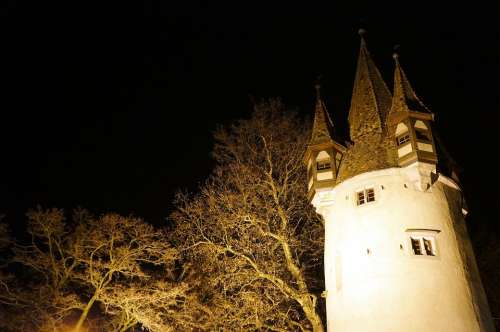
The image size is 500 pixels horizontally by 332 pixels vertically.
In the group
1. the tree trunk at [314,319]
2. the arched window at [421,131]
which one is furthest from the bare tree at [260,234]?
the arched window at [421,131]

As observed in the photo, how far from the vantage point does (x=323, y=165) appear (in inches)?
908

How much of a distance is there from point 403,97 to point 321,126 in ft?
14.0

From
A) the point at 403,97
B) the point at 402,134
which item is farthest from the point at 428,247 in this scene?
the point at 403,97

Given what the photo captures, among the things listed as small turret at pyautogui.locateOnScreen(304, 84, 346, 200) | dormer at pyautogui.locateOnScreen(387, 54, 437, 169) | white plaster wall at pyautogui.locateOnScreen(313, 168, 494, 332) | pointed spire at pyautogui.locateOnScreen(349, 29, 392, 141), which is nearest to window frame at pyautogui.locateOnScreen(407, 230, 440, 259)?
white plaster wall at pyautogui.locateOnScreen(313, 168, 494, 332)

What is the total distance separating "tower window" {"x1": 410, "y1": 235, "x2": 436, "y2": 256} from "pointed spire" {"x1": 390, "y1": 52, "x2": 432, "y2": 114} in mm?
5832

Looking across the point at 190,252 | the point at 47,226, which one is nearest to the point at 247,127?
the point at 190,252

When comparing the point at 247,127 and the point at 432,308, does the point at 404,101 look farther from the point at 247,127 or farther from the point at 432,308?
the point at 432,308

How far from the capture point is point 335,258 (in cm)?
2028

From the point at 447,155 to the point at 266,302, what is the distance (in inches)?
413

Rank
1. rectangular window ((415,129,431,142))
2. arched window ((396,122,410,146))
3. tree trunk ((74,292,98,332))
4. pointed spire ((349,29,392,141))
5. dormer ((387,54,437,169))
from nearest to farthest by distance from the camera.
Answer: dormer ((387,54,437,169)) → tree trunk ((74,292,98,332)) → rectangular window ((415,129,431,142)) → arched window ((396,122,410,146)) → pointed spire ((349,29,392,141))

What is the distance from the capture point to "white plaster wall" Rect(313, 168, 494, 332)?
17.2m

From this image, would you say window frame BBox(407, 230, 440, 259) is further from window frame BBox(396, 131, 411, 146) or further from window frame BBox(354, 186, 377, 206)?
window frame BBox(396, 131, 411, 146)

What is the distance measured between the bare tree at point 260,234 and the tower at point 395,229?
139cm

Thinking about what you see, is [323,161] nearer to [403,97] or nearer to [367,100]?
[367,100]
